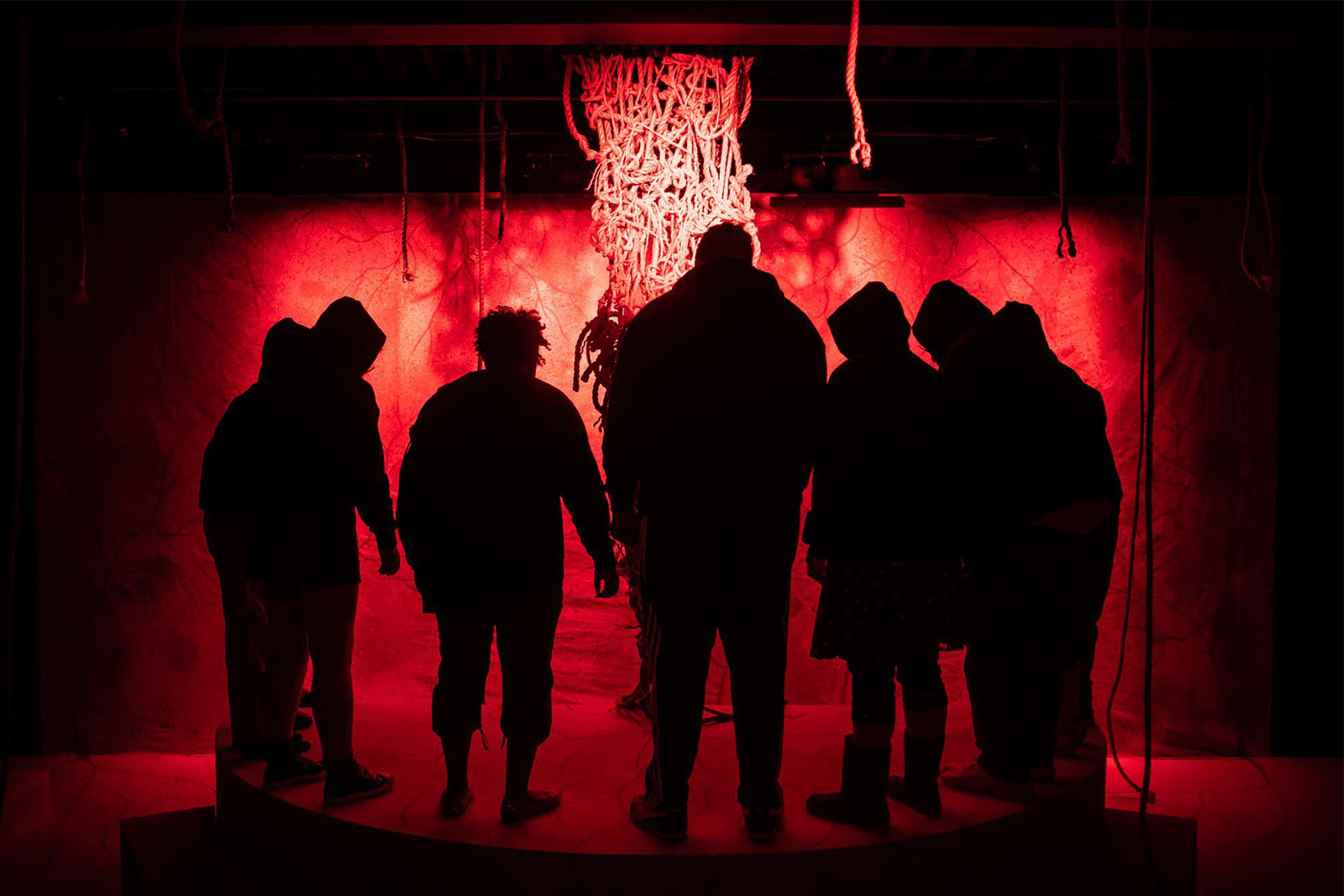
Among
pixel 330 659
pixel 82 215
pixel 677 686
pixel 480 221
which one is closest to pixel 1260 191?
pixel 480 221

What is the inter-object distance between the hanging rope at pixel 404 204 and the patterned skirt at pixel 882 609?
2561 millimetres

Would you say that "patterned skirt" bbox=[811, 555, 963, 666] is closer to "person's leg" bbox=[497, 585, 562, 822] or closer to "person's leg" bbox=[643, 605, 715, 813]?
"person's leg" bbox=[643, 605, 715, 813]

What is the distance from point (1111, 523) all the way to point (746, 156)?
2327mm

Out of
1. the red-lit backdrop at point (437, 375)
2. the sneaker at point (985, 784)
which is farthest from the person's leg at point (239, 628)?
the sneaker at point (985, 784)

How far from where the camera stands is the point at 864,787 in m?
2.68

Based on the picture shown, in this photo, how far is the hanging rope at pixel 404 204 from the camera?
14.4ft

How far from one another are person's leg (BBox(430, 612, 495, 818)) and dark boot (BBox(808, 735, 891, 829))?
3.23ft

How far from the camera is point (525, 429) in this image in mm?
2691

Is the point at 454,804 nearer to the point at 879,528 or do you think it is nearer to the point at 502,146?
the point at 879,528

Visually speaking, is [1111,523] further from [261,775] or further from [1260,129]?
[261,775]

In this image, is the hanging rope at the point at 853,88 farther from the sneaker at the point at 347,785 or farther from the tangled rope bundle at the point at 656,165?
the sneaker at the point at 347,785

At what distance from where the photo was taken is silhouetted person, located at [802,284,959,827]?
8.52 feet

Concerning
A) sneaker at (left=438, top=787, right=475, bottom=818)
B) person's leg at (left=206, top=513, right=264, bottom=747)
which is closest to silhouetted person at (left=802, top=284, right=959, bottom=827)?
sneaker at (left=438, top=787, right=475, bottom=818)

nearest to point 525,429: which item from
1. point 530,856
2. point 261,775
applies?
point 530,856
